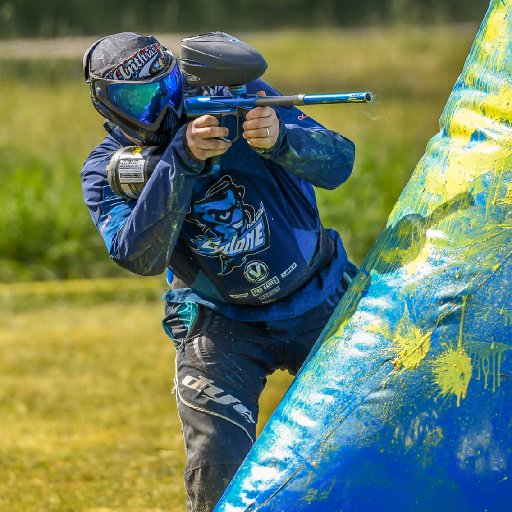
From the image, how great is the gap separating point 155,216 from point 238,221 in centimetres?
33

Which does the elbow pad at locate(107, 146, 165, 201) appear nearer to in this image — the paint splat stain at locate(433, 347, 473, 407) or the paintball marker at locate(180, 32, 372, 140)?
the paintball marker at locate(180, 32, 372, 140)

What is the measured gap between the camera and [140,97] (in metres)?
3.32

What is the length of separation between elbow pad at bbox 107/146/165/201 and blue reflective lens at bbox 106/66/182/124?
3.8 inches

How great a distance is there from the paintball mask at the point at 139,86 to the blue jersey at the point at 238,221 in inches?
6.0

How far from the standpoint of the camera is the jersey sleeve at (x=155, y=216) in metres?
3.19

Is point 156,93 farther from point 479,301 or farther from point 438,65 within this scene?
point 438,65

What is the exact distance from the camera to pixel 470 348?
296cm

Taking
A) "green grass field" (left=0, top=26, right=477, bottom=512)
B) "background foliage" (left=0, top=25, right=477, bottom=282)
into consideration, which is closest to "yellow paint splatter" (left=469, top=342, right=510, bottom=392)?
"green grass field" (left=0, top=26, right=477, bottom=512)

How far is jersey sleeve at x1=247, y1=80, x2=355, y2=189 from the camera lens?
126 inches

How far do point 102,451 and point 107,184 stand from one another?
2.55 m

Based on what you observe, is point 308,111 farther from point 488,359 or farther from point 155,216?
point 488,359

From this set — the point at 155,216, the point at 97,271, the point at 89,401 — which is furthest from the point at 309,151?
the point at 97,271

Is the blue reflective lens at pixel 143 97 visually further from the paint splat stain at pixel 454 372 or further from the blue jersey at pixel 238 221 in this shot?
the paint splat stain at pixel 454 372

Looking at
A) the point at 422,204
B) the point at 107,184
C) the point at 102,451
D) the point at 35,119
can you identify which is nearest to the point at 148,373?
the point at 102,451
